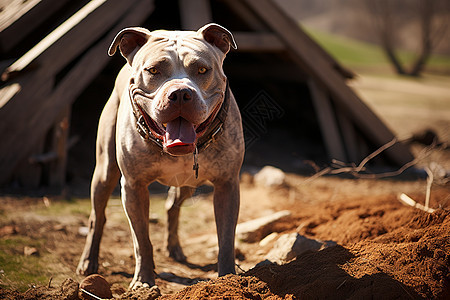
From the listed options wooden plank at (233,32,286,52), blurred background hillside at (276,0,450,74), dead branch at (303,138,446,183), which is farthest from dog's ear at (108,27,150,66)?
blurred background hillside at (276,0,450,74)

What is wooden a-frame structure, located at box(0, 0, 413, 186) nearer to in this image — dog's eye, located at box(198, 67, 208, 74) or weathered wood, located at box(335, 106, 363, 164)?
weathered wood, located at box(335, 106, 363, 164)

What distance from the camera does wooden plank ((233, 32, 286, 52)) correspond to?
658 centimetres

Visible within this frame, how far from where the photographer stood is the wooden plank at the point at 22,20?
5.73 meters

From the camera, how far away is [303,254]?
3.07m

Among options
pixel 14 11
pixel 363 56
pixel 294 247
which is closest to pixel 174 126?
pixel 294 247

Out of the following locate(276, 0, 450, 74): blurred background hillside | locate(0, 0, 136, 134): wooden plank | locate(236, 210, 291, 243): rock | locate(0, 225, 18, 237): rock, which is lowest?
locate(276, 0, 450, 74): blurred background hillside

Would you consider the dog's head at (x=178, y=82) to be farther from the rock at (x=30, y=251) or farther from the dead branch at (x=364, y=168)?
the dead branch at (x=364, y=168)

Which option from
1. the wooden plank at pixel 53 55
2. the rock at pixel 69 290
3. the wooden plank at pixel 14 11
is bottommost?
the rock at pixel 69 290

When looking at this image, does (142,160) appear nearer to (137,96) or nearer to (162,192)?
(137,96)

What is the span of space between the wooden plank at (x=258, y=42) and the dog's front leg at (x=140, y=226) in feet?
13.0

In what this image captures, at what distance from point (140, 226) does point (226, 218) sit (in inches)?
22.3

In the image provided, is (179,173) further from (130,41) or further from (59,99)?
(59,99)

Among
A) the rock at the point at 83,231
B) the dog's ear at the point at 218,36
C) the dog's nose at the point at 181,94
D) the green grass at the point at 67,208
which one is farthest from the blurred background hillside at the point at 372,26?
the dog's nose at the point at 181,94

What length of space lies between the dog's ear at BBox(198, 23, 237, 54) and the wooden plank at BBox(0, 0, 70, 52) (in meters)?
3.78
